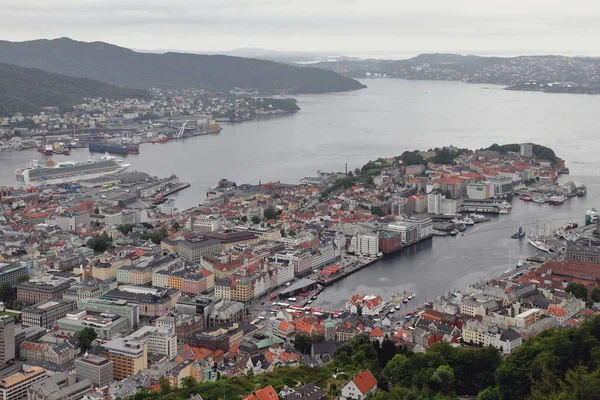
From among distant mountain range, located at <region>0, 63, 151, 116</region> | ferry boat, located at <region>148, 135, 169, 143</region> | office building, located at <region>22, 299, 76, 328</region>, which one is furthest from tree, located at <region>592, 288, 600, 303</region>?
distant mountain range, located at <region>0, 63, 151, 116</region>

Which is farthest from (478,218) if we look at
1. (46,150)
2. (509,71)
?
(509,71)

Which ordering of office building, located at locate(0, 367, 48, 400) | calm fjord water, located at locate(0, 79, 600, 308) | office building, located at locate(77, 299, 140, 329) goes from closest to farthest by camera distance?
office building, located at locate(0, 367, 48, 400) < office building, located at locate(77, 299, 140, 329) < calm fjord water, located at locate(0, 79, 600, 308)

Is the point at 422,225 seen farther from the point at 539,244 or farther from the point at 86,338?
the point at 86,338

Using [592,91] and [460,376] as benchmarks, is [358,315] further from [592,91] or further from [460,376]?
[592,91]

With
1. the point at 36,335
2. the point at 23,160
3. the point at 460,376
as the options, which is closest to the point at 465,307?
the point at 460,376

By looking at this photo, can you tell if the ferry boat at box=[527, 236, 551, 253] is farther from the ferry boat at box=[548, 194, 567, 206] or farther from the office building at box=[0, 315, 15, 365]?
the office building at box=[0, 315, 15, 365]

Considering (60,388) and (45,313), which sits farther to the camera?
(45,313)
